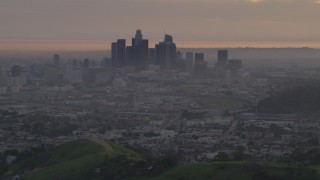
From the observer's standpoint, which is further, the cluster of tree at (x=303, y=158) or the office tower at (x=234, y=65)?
the office tower at (x=234, y=65)

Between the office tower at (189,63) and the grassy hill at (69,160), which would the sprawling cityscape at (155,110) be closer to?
the office tower at (189,63)

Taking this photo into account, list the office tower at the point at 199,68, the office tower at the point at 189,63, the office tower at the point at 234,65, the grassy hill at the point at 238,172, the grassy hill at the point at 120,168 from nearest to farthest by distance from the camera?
the grassy hill at the point at 238,172 < the grassy hill at the point at 120,168 < the office tower at the point at 199,68 < the office tower at the point at 234,65 < the office tower at the point at 189,63

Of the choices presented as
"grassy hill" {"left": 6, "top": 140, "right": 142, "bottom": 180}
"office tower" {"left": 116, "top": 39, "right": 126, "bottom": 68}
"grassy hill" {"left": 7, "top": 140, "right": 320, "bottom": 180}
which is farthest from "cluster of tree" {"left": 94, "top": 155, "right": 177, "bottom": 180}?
"office tower" {"left": 116, "top": 39, "right": 126, "bottom": 68}

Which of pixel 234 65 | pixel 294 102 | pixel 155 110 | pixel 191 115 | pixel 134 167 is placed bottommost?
pixel 155 110

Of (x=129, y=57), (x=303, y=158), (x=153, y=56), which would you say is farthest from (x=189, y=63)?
(x=303, y=158)

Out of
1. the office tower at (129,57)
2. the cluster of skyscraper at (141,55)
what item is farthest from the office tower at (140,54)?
the office tower at (129,57)

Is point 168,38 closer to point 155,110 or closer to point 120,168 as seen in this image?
point 155,110

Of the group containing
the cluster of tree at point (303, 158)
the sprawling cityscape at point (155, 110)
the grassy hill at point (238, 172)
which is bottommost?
the sprawling cityscape at point (155, 110)
